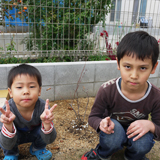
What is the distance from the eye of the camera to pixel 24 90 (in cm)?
141

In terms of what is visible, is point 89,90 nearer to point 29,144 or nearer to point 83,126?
point 83,126

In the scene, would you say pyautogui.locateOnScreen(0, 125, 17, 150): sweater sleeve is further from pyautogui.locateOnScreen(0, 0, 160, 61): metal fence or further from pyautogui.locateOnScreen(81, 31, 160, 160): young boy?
pyautogui.locateOnScreen(0, 0, 160, 61): metal fence

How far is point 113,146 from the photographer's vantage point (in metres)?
1.49

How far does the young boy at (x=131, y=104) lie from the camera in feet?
4.47

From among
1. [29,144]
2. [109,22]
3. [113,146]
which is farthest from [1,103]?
[109,22]

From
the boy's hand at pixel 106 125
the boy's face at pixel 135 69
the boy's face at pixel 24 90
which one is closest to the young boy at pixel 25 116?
the boy's face at pixel 24 90

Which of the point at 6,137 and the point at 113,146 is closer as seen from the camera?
the point at 6,137

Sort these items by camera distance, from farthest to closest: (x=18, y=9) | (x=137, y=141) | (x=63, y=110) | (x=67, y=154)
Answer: (x=18, y=9), (x=63, y=110), (x=67, y=154), (x=137, y=141)

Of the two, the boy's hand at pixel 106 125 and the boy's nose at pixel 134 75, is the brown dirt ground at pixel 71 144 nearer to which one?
the boy's hand at pixel 106 125

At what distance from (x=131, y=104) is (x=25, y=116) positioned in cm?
91

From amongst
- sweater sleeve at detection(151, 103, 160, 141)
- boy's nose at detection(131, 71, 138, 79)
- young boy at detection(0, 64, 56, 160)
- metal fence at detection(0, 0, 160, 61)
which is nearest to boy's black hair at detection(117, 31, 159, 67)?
boy's nose at detection(131, 71, 138, 79)

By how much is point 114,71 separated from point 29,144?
183cm

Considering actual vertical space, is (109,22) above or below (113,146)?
above

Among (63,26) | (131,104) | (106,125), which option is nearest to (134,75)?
(131,104)
